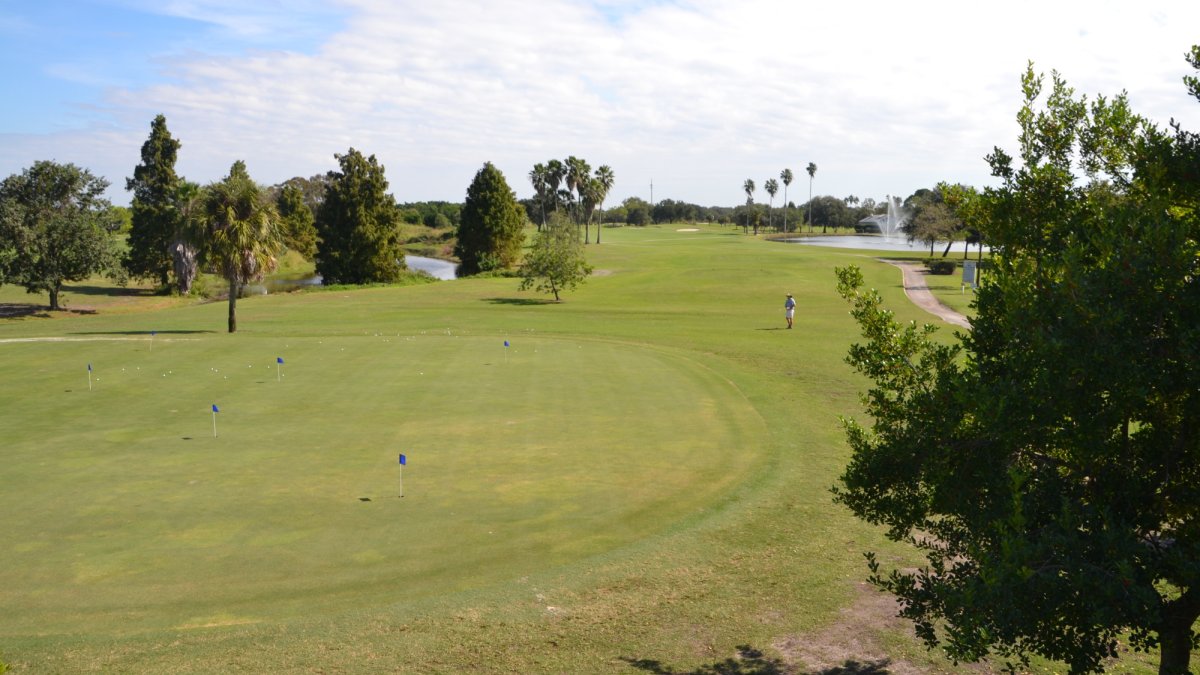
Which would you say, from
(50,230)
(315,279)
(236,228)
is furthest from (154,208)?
(236,228)

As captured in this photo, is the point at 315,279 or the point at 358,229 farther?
the point at 315,279

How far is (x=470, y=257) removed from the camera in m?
103

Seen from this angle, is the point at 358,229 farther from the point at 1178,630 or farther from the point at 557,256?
the point at 1178,630

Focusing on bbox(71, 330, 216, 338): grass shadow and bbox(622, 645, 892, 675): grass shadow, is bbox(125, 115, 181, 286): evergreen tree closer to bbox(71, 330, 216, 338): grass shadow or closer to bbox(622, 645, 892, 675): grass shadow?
bbox(71, 330, 216, 338): grass shadow

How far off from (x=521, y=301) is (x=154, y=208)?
1598 inches

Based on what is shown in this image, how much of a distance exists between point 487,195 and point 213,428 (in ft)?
262

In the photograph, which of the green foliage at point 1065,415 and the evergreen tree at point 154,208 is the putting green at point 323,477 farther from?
the evergreen tree at point 154,208

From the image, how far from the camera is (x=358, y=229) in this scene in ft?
291

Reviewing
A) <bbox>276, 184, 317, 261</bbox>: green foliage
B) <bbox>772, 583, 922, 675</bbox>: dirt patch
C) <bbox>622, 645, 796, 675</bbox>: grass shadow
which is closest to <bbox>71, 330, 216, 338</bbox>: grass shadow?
<bbox>622, 645, 796, 675</bbox>: grass shadow

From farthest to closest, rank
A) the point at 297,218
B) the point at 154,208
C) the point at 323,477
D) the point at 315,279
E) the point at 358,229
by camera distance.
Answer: the point at 297,218
the point at 315,279
the point at 358,229
the point at 154,208
the point at 323,477

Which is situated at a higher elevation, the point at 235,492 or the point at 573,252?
the point at 573,252

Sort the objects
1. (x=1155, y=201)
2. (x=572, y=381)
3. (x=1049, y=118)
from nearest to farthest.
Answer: (x=1155, y=201) < (x=1049, y=118) < (x=572, y=381)

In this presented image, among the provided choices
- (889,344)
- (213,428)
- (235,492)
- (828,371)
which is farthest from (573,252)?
(889,344)

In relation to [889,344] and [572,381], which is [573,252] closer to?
[572,381]
